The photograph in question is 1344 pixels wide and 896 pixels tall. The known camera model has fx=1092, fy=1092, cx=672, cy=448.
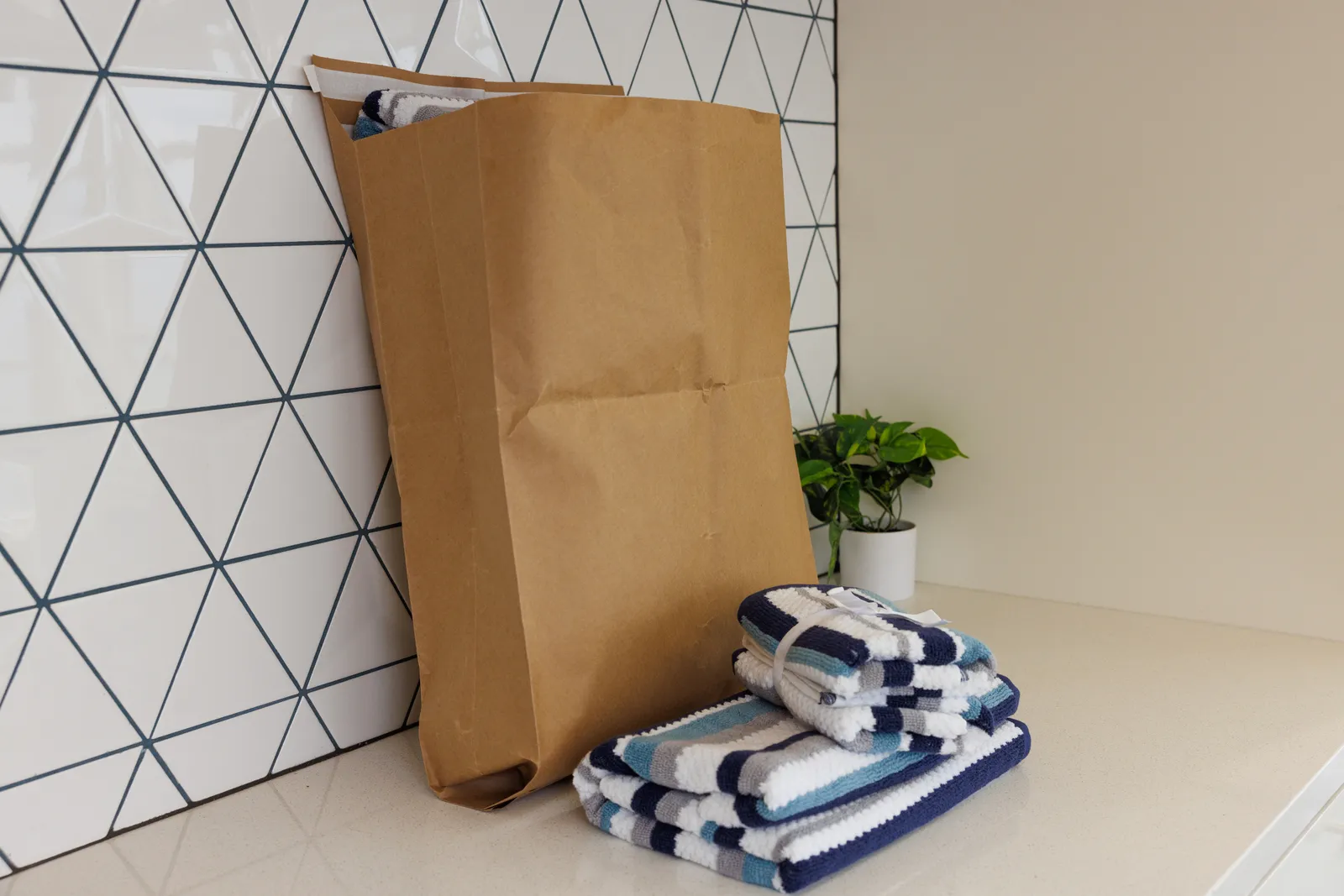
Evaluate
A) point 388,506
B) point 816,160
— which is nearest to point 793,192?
point 816,160

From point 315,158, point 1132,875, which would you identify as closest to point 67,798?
point 315,158

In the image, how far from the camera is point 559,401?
834mm

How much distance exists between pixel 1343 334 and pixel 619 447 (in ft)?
2.40

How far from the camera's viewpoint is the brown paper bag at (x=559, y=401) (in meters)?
0.81

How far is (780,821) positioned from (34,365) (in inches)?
24.1

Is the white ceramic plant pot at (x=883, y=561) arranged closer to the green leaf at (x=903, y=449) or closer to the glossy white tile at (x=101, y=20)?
the green leaf at (x=903, y=449)

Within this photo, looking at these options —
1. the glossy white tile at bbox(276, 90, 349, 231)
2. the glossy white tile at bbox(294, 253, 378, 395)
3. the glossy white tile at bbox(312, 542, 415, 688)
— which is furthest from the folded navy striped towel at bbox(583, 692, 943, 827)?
the glossy white tile at bbox(276, 90, 349, 231)

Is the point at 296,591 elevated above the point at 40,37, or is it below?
below

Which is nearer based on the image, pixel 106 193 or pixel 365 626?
pixel 106 193

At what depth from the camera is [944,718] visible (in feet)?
2.59

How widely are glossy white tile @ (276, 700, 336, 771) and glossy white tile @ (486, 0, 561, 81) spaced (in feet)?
2.06

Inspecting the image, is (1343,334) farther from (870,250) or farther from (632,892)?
(632,892)

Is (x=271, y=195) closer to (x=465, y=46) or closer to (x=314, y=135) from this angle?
(x=314, y=135)

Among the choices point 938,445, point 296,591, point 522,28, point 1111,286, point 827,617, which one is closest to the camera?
point 827,617
